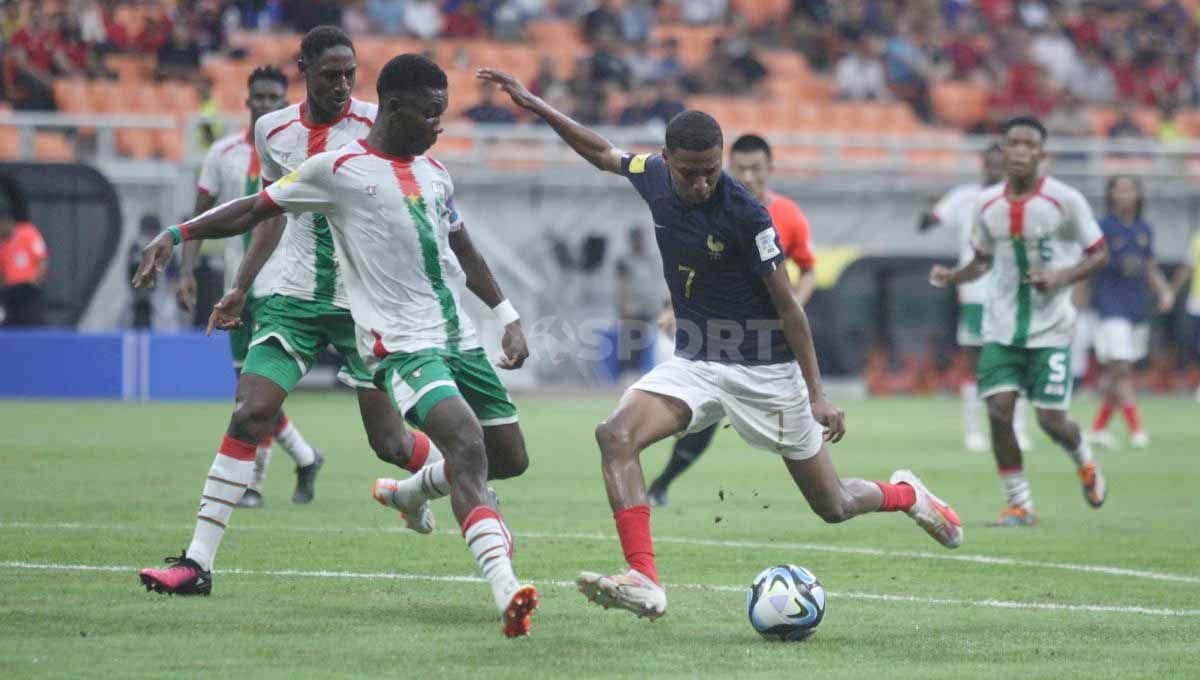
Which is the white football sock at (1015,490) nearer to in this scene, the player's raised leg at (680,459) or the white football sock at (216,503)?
the player's raised leg at (680,459)

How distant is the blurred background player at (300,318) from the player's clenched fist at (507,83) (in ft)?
2.90

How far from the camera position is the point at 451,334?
25.0 ft

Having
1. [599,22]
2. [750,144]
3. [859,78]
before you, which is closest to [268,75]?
[750,144]

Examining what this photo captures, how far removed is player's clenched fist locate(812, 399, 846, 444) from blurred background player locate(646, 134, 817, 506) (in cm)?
391

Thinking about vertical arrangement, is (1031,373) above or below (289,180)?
below

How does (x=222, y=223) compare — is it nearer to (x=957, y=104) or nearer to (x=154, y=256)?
(x=154, y=256)

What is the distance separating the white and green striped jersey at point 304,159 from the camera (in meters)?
9.05

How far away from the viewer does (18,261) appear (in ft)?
73.6

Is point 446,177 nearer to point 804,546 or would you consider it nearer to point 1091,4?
point 804,546

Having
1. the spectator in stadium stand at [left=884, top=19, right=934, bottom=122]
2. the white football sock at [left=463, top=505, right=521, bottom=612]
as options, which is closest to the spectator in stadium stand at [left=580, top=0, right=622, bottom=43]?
the spectator in stadium stand at [left=884, top=19, right=934, bottom=122]

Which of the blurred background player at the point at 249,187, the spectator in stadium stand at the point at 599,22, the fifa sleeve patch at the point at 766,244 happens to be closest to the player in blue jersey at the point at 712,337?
the fifa sleeve patch at the point at 766,244

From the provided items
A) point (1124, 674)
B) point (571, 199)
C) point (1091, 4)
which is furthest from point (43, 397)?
point (1091, 4)

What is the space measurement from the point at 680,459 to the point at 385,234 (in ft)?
17.5

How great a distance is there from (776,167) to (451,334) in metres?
19.7
